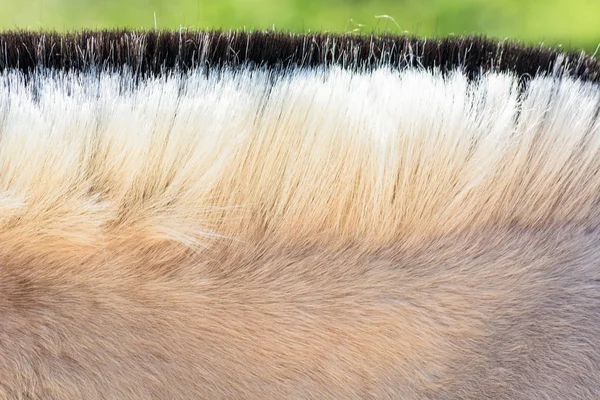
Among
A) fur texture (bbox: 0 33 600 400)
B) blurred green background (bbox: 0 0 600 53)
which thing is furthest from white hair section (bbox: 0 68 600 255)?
blurred green background (bbox: 0 0 600 53)

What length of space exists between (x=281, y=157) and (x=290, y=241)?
0.05 metres

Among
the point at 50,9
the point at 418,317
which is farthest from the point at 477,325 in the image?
the point at 50,9

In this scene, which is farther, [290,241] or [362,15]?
[362,15]

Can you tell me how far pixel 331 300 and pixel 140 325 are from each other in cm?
10

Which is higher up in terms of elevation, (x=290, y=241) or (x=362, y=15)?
(x=362, y=15)

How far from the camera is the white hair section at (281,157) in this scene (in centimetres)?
33

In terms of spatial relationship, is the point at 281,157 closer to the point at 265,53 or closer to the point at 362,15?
the point at 265,53

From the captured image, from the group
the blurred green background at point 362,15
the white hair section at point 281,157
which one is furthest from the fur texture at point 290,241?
the blurred green background at point 362,15

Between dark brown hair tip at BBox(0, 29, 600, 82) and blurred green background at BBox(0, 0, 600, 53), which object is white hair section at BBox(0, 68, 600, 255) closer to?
dark brown hair tip at BBox(0, 29, 600, 82)

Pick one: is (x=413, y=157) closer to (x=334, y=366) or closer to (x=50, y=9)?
(x=334, y=366)

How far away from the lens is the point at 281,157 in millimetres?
345

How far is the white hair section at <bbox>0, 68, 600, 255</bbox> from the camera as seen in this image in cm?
33

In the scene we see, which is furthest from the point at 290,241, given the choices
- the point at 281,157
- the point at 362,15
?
the point at 362,15

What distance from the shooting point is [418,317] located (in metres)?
0.34
